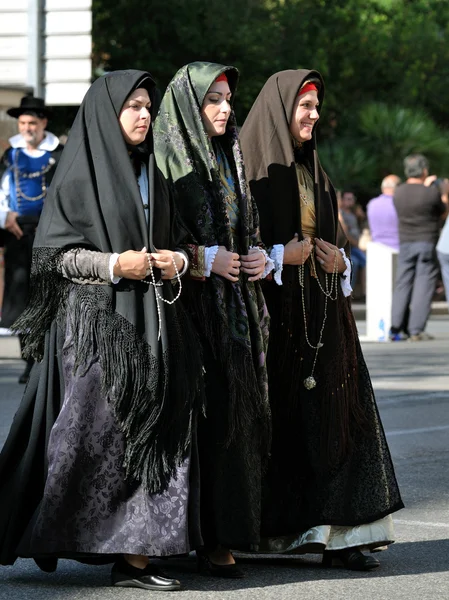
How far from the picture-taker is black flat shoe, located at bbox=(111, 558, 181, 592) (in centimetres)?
530

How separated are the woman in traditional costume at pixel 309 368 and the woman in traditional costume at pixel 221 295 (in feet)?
0.77

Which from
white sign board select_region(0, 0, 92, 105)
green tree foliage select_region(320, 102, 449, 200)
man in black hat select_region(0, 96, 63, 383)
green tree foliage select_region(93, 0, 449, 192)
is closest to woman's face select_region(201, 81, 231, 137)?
man in black hat select_region(0, 96, 63, 383)

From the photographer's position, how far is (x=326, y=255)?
6020 mm

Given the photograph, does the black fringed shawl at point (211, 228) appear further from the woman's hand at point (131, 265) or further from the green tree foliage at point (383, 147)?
the green tree foliage at point (383, 147)

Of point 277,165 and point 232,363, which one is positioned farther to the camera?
point 277,165

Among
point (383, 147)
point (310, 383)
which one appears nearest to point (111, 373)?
point (310, 383)

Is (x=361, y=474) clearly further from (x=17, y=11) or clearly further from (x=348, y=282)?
(x=17, y=11)

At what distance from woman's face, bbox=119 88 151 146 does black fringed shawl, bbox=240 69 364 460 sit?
0.75 meters

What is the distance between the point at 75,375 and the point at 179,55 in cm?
2883

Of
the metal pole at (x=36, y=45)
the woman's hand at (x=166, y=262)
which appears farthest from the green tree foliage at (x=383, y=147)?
the woman's hand at (x=166, y=262)

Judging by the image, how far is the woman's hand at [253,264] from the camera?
18.6 ft

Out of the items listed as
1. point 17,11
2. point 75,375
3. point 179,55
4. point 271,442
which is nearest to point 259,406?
point 271,442

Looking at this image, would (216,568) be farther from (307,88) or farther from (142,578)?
(307,88)

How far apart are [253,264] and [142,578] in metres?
1.23
